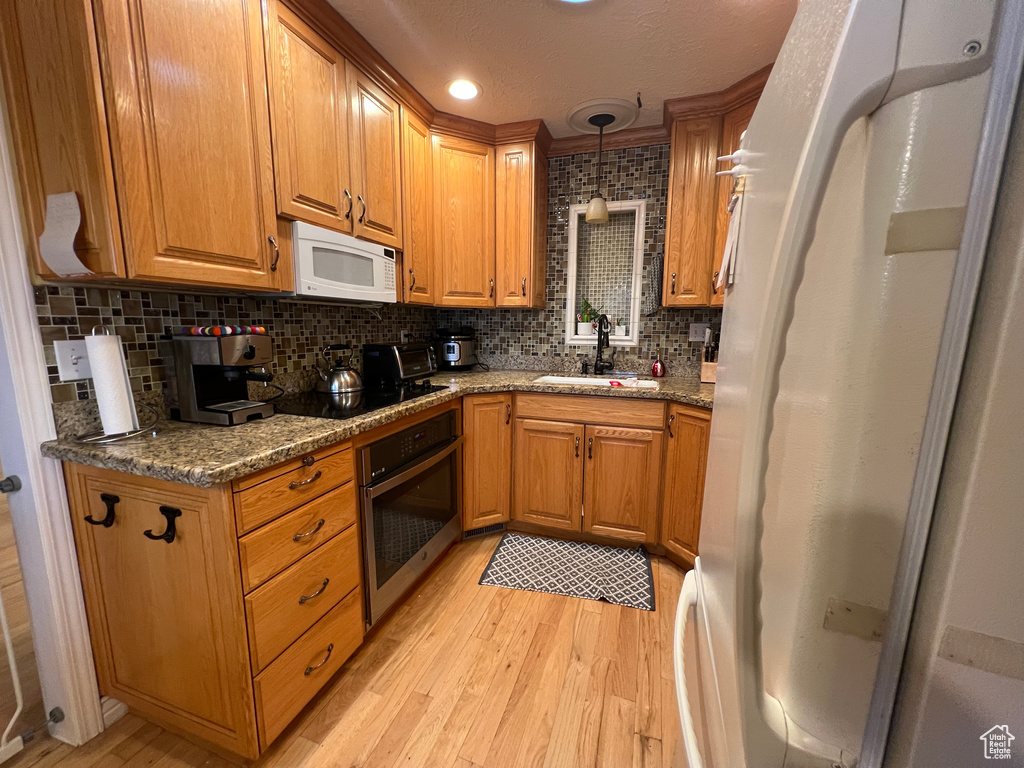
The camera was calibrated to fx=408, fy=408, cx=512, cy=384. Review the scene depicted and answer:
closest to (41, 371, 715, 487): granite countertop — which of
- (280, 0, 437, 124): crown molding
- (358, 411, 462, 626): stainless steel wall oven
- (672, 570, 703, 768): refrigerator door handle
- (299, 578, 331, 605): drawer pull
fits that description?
(358, 411, 462, 626): stainless steel wall oven

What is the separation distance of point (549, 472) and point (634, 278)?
1.31 m

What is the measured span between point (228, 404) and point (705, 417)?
1.88m

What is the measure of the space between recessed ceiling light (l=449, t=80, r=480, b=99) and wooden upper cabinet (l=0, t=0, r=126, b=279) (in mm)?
1333

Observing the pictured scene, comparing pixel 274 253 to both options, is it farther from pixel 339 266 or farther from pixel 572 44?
pixel 572 44

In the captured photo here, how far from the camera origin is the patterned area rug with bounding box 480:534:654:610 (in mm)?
1858

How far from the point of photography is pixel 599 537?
7.40 feet

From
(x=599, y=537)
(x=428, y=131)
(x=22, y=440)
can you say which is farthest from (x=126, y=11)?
(x=599, y=537)

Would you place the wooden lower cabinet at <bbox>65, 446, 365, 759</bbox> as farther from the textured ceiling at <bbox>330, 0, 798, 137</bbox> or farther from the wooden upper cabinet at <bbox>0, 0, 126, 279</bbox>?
the textured ceiling at <bbox>330, 0, 798, 137</bbox>

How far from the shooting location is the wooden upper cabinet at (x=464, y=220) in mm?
2244

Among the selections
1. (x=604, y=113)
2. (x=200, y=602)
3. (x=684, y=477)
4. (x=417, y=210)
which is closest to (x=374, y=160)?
(x=417, y=210)

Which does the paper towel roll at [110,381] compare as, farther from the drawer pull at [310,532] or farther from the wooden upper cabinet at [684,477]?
the wooden upper cabinet at [684,477]

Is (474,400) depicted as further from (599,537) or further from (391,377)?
(599,537)

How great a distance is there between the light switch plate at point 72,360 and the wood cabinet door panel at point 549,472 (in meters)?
1.67

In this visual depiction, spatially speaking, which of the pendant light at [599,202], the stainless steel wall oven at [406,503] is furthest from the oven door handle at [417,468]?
the pendant light at [599,202]
